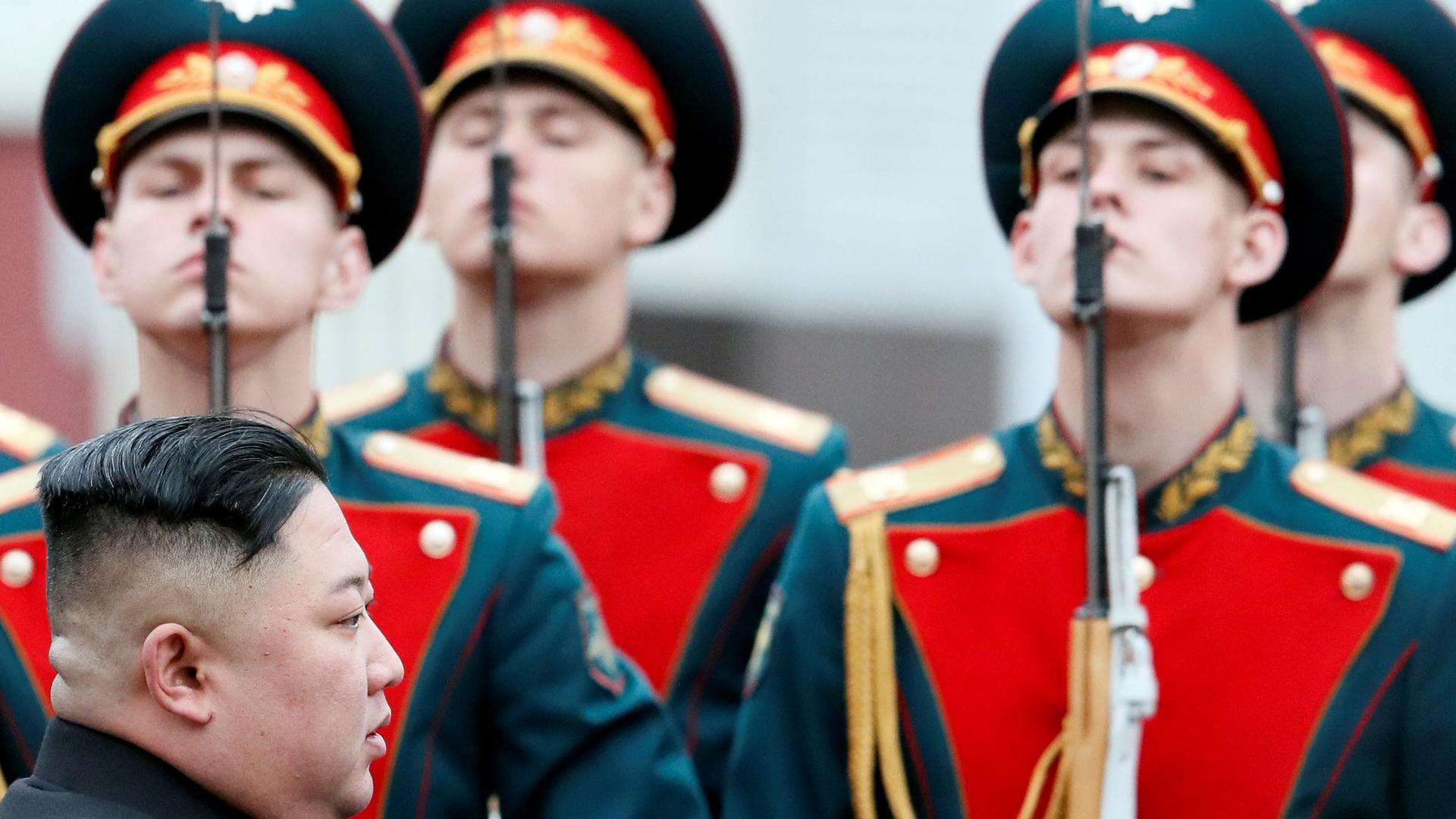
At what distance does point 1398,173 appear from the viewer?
586 centimetres

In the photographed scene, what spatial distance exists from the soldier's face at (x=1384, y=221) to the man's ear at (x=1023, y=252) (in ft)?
3.83

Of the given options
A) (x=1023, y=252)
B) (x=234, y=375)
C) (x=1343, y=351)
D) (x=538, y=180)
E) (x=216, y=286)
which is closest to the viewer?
(x=216, y=286)

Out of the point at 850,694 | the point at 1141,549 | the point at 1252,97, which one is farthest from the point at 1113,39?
the point at 850,694

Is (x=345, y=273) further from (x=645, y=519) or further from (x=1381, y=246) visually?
(x=1381, y=246)

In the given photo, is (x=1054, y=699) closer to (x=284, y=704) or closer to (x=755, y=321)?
(x=284, y=704)

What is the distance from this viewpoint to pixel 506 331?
17.5 ft

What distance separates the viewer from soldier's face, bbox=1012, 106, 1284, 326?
456cm

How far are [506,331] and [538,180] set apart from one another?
0.96 ft

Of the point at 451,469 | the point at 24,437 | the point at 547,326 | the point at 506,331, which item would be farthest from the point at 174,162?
the point at 547,326

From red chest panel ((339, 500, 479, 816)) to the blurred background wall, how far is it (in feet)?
25.5

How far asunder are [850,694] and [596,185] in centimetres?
127

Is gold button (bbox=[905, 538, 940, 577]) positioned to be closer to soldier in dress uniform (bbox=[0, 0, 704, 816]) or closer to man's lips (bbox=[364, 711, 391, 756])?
soldier in dress uniform (bbox=[0, 0, 704, 816])

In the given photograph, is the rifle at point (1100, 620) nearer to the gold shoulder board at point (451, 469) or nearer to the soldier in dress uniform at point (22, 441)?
the gold shoulder board at point (451, 469)

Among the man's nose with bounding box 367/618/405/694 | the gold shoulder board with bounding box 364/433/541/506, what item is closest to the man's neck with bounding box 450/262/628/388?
the gold shoulder board with bounding box 364/433/541/506
